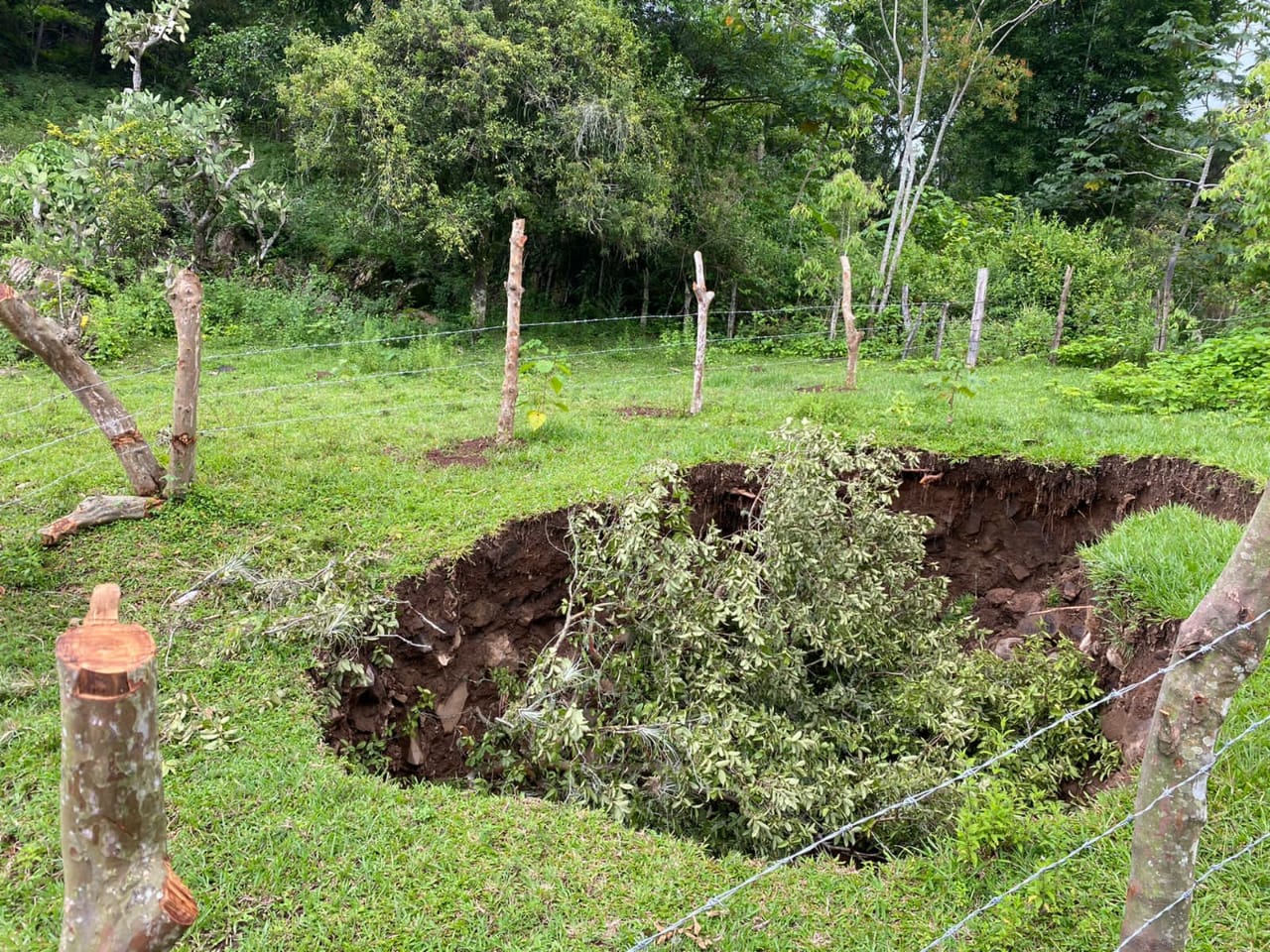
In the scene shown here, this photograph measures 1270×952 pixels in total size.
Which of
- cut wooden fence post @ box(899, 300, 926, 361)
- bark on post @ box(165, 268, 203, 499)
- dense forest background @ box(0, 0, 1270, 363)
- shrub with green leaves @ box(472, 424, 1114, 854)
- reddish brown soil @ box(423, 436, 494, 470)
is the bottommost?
shrub with green leaves @ box(472, 424, 1114, 854)

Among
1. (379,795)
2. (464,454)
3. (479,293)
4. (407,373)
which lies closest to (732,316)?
(479,293)

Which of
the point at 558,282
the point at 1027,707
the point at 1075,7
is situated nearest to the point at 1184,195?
the point at 1075,7

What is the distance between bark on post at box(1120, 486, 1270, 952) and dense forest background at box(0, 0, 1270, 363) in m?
8.99

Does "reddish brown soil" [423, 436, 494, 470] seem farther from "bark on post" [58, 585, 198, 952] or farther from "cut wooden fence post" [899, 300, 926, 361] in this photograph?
"cut wooden fence post" [899, 300, 926, 361]

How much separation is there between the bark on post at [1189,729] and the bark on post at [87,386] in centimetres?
566

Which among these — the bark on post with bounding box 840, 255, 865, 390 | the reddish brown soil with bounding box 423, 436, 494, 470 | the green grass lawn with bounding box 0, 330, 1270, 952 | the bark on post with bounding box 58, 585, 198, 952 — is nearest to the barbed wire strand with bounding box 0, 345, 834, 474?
the green grass lawn with bounding box 0, 330, 1270, 952

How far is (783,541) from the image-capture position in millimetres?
5168

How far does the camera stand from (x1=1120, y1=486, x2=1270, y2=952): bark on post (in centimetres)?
196

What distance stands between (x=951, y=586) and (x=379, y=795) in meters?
5.79

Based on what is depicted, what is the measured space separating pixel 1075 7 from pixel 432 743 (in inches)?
935

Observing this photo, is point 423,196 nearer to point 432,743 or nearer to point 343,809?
point 432,743

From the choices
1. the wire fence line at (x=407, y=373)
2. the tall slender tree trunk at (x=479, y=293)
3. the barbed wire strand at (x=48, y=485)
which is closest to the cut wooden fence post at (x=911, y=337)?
the wire fence line at (x=407, y=373)

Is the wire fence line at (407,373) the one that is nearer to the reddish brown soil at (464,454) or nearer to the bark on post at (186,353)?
the reddish brown soil at (464,454)

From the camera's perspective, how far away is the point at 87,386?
5.12m
